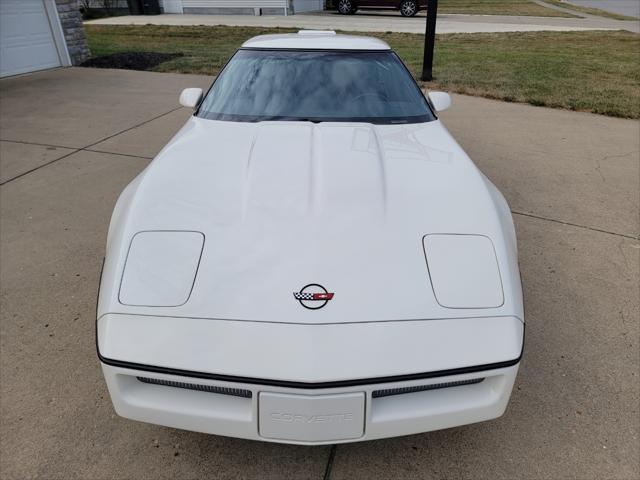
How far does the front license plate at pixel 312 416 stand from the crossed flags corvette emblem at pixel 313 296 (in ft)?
0.99

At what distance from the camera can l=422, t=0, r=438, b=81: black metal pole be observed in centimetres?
844

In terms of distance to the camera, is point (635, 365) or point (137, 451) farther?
point (635, 365)

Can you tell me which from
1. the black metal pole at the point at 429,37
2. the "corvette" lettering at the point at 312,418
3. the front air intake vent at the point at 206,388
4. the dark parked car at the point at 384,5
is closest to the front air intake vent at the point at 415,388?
the "corvette" lettering at the point at 312,418

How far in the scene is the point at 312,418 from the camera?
4.99ft

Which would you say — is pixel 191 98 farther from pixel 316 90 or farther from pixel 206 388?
pixel 206 388

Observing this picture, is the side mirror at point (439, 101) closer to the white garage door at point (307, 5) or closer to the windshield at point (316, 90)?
the windshield at point (316, 90)

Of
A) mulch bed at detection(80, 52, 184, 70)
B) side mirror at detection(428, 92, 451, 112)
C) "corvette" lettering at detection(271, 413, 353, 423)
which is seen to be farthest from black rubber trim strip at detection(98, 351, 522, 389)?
mulch bed at detection(80, 52, 184, 70)

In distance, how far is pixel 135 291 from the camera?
1715 mm

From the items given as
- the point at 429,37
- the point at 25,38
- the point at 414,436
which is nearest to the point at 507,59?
the point at 429,37

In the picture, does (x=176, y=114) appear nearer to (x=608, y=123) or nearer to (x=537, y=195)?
(x=537, y=195)

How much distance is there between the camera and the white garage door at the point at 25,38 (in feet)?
31.1

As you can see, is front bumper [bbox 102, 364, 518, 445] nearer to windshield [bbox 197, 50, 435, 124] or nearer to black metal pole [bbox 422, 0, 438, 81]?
windshield [bbox 197, 50, 435, 124]

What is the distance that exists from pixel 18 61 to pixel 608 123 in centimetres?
1109

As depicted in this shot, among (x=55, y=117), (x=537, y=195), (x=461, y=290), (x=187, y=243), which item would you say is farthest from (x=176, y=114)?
(x=461, y=290)
